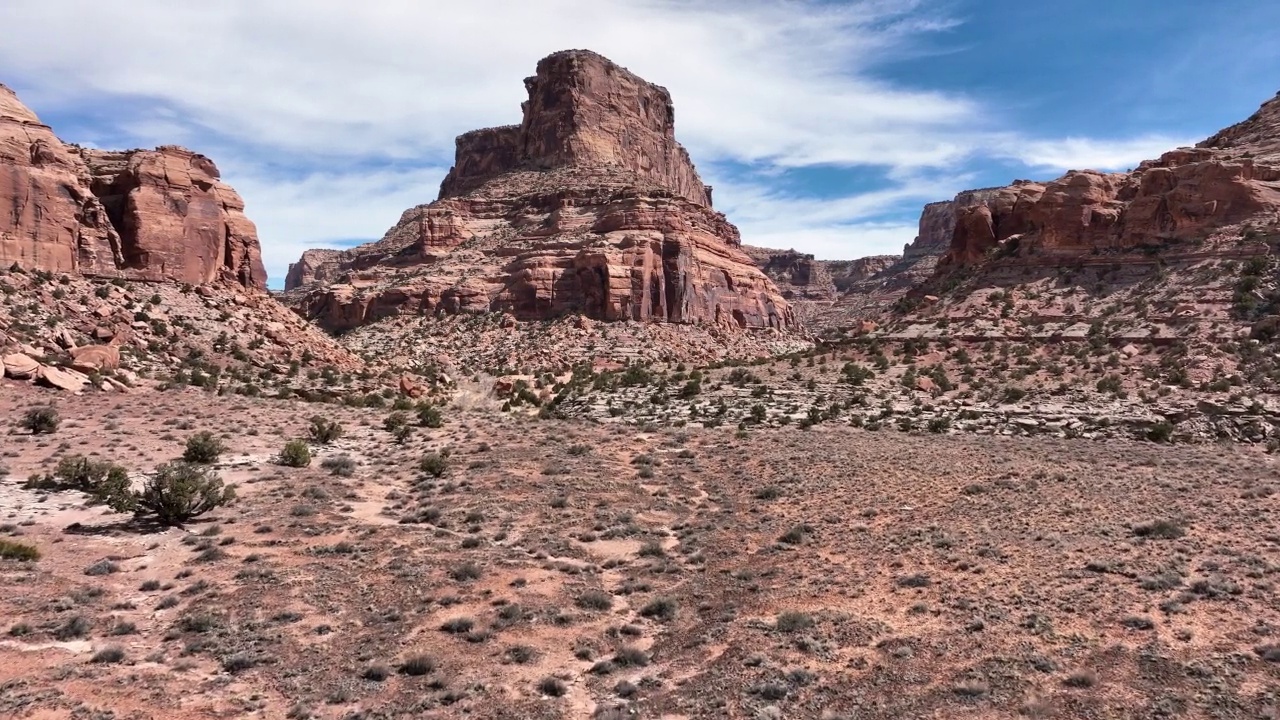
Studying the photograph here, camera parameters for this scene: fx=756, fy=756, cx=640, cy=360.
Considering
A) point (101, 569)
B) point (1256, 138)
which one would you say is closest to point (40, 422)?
point (101, 569)

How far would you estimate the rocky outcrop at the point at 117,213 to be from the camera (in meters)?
34.8

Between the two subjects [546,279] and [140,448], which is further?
[546,279]

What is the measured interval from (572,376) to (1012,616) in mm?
43352

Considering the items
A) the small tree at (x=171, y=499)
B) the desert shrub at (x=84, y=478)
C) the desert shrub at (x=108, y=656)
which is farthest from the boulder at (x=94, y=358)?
the desert shrub at (x=108, y=656)

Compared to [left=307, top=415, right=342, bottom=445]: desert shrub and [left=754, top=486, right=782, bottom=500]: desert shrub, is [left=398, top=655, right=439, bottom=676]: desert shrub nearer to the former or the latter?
[left=754, top=486, right=782, bottom=500]: desert shrub

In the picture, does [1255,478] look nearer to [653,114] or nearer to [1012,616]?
[1012,616]

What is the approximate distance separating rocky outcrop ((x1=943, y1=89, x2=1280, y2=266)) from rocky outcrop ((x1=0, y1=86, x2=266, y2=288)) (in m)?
46.9

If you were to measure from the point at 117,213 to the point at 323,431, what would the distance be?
23.9 m

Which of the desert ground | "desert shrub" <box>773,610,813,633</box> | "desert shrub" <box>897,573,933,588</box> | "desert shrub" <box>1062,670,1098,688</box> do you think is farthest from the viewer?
"desert shrub" <box>897,573,933,588</box>

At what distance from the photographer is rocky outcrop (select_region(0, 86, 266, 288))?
34750 mm

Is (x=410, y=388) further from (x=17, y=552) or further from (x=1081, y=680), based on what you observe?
(x=1081, y=680)

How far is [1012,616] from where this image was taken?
34.0 ft

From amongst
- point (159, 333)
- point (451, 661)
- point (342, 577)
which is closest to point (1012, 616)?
point (451, 661)

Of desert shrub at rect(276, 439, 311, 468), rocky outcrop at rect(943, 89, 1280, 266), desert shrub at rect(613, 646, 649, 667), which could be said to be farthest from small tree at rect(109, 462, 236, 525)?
rocky outcrop at rect(943, 89, 1280, 266)
